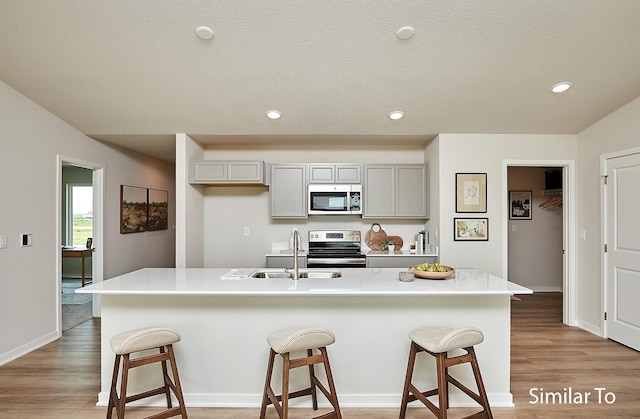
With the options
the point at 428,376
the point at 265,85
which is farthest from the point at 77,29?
the point at 428,376

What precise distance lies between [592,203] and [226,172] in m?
4.33

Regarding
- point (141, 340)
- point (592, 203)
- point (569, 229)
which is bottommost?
point (141, 340)

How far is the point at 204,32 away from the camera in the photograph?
2.62 meters

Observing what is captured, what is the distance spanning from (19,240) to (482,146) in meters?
5.05

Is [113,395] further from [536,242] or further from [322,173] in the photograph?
[536,242]

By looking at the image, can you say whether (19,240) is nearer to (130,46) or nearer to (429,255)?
(130,46)

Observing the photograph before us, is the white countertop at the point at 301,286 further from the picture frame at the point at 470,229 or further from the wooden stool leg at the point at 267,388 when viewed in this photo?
the picture frame at the point at 470,229

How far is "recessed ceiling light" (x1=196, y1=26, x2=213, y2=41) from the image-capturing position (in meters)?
2.59

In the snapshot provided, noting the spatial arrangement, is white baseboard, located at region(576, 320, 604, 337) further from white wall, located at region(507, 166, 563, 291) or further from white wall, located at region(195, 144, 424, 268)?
white wall, located at region(195, 144, 424, 268)

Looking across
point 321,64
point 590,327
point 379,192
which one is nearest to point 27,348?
point 321,64

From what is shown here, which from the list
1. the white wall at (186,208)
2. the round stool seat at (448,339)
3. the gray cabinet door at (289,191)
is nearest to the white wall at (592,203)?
the round stool seat at (448,339)

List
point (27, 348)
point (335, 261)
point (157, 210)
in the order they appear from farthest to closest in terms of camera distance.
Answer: point (157, 210) → point (335, 261) → point (27, 348)

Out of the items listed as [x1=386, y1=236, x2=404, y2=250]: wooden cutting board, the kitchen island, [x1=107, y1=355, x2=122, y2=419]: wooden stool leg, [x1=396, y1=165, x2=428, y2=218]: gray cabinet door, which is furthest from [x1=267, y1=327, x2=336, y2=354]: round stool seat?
[x1=386, y1=236, x2=404, y2=250]: wooden cutting board

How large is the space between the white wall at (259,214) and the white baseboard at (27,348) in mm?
1918
